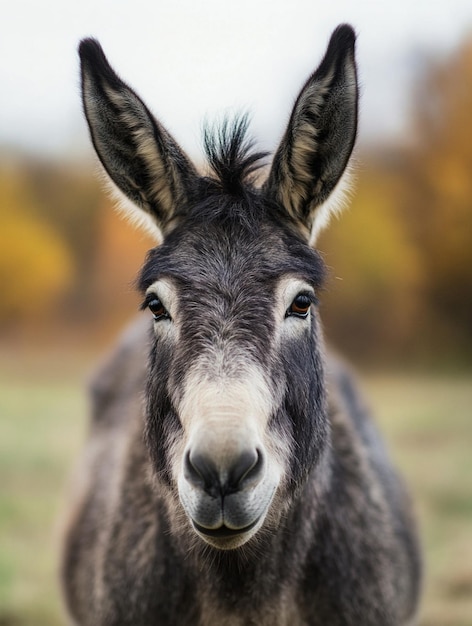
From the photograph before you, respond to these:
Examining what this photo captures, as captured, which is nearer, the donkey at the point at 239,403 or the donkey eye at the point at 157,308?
the donkey at the point at 239,403

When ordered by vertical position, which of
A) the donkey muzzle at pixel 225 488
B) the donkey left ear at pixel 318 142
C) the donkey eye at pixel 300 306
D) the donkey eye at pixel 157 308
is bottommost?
the donkey muzzle at pixel 225 488

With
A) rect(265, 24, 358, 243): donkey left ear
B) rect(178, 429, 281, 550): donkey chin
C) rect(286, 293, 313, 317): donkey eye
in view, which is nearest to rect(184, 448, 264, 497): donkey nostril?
rect(178, 429, 281, 550): donkey chin

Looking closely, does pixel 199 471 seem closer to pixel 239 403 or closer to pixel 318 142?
pixel 239 403

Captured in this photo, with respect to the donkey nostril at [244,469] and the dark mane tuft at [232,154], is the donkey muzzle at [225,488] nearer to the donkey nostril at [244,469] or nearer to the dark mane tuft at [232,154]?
the donkey nostril at [244,469]

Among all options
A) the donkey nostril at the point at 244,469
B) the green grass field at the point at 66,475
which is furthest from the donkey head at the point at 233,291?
the green grass field at the point at 66,475

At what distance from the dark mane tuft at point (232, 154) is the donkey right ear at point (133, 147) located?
15 cm

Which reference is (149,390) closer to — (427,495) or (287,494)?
(287,494)

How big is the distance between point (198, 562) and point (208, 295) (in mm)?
1420

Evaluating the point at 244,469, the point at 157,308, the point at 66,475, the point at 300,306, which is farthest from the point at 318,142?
the point at 66,475

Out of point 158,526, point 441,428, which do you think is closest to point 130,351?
point 158,526

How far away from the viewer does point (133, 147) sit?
399 cm

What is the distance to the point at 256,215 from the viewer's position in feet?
12.5

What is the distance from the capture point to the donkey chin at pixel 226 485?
2865 millimetres

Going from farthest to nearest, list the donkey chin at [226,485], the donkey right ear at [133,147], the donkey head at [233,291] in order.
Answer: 1. the donkey right ear at [133,147]
2. the donkey head at [233,291]
3. the donkey chin at [226,485]
